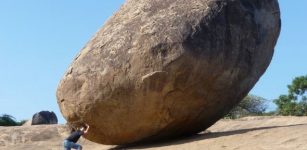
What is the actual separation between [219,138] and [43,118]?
14.7m

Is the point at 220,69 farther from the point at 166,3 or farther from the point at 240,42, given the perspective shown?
the point at 166,3

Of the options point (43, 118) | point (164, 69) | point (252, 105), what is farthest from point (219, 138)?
point (252, 105)

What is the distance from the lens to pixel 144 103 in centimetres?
943

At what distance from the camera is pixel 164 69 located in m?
9.24

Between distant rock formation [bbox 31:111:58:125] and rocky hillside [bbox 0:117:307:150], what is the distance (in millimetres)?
7513

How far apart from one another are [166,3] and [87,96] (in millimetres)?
2066

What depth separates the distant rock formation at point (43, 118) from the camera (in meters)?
22.3

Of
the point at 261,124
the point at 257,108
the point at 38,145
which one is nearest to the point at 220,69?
the point at 261,124

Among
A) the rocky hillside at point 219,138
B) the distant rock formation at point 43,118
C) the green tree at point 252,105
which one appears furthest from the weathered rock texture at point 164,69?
the green tree at point 252,105

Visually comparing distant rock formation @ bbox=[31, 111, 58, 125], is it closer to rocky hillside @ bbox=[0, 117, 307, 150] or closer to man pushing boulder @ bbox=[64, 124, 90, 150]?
rocky hillside @ bbox=[0, 117, 307, 150]

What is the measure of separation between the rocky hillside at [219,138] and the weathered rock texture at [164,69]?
51 centimetres

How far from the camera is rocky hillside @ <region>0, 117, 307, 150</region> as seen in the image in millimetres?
8011

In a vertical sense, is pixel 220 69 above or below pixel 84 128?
above

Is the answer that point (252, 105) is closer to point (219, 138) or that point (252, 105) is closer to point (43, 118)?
point (43, 118)
